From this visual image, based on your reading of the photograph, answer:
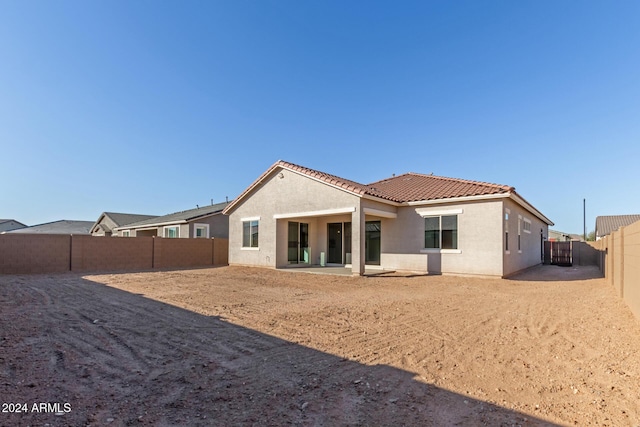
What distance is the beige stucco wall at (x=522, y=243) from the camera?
568 inches

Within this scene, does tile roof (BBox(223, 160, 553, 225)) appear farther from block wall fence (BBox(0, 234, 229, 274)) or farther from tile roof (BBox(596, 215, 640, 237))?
tile roof (BBox(596, 215, 640, 237))

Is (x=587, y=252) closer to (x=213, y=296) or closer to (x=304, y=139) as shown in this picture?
(x=304, y=139)

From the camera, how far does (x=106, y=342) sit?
510 cm

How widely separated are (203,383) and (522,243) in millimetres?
18199

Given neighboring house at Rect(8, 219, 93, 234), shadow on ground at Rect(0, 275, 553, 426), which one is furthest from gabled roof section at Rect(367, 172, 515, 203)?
neighboring house at Rect(8, 219, 93, 234)

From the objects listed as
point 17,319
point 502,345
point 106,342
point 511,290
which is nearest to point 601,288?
point 511,290

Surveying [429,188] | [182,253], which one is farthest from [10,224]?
[429,188]

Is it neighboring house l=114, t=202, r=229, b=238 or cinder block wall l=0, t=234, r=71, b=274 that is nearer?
cinder block wall l=0, t=234, r=71, b=274

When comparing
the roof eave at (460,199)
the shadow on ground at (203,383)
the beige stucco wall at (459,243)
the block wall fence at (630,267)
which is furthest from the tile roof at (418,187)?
the shadow on ground at (203,383)

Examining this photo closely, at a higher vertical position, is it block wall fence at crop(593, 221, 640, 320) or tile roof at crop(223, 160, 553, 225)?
tile roof at crop(223, 160, 553, 225)

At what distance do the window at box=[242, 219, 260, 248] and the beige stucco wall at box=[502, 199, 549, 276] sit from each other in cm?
1223

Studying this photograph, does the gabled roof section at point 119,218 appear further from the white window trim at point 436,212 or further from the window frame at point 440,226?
the window frame at point 440,226

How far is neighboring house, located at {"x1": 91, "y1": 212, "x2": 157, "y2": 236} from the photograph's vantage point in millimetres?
34344

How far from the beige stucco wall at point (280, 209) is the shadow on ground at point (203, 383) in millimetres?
10034
